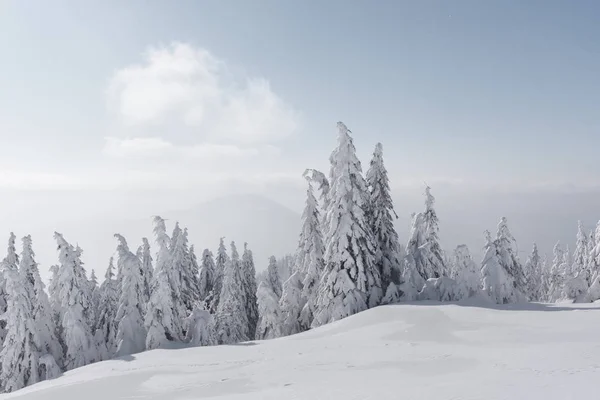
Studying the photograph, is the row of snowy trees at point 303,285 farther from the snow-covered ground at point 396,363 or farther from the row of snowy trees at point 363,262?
the snow-covered ground at point 396,363

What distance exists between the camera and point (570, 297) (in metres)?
35.8

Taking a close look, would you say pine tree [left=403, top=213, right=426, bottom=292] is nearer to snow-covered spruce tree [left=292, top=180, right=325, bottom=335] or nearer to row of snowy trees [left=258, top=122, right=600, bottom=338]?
row of snowy trees [left=258, top=122, right=600, bottom=338]

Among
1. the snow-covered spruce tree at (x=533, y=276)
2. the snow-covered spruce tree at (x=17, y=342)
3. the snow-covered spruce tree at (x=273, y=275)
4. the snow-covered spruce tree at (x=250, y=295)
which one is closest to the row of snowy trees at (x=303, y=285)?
the snow-covered spruce tree at (x=17, y=342)

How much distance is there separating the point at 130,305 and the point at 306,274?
13631 millimetres

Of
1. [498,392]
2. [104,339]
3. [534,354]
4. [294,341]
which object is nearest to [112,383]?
[294,341]

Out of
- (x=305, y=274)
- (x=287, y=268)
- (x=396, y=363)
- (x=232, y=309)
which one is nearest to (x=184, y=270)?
(x=232, y=309)

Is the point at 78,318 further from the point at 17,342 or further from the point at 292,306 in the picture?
the point at 292,306

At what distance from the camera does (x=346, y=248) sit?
25.6 metres

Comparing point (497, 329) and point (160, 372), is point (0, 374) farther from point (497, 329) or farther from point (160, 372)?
point (497, 329)

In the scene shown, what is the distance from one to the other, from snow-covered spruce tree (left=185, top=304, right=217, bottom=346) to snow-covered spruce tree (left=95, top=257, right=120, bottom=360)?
249 inches

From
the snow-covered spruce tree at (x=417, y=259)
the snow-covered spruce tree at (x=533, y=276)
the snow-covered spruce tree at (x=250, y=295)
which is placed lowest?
the snow-covered spruce tree at (x=533, y=276)

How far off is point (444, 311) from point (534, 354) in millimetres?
7557

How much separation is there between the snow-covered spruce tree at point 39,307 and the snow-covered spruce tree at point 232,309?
490 inches

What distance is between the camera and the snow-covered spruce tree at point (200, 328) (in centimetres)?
2767
